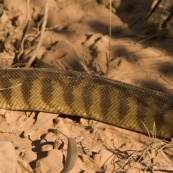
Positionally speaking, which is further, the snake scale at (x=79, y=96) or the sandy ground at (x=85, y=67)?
the snake scale at (x=79, y=96)

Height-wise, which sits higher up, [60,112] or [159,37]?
[159,37]

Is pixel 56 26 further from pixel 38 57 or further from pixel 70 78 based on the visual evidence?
pixel 70 78

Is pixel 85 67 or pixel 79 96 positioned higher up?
pixel 85 67

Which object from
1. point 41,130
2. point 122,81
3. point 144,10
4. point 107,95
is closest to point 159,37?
point 144,10

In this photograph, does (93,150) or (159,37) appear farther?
(159,37)
